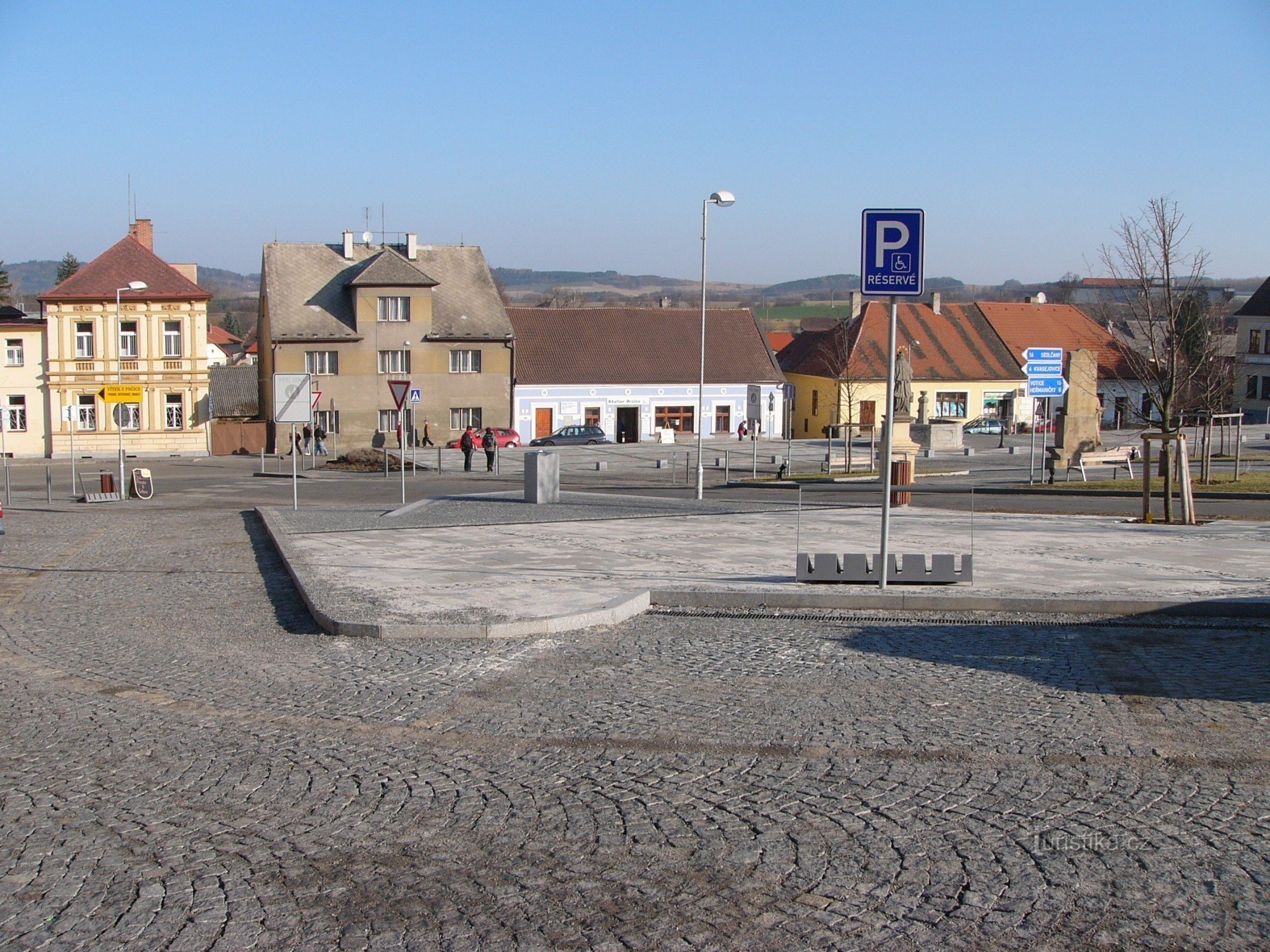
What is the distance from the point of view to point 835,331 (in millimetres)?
71812

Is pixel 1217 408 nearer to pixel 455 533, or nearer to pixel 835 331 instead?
pixel 835 331

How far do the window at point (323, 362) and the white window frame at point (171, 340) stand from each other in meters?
6.83

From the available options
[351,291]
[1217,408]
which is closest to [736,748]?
[1217,408]

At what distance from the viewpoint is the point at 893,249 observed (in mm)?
12070

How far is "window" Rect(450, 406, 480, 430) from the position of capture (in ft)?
220

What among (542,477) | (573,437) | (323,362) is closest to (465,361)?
(323,362)

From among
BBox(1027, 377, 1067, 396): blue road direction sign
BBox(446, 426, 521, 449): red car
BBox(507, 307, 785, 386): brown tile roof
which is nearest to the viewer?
BBox(1027, 377, 1067, 396): blue road direction sign

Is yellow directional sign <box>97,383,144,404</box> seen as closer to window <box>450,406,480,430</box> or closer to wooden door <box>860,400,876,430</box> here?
window <box>450,406,480,430</box>

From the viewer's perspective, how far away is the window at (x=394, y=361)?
65688mm

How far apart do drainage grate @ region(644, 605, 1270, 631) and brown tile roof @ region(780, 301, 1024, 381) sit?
58879 mm

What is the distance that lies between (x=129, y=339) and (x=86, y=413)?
4208 mm

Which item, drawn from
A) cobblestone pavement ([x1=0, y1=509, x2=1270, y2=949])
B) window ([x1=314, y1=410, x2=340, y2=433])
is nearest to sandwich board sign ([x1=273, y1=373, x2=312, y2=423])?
cobblestone pavement ([x1=0, y1=509, x2=1270, y2=949])

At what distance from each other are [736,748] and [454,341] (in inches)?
2401

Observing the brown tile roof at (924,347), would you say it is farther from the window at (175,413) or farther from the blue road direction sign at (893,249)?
the blue road direction sign at (893,249)
